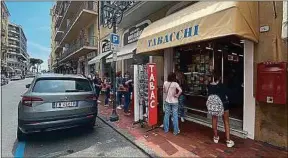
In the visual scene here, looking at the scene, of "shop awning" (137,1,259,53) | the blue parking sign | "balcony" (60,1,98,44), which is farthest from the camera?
"balcony" (60,1,98,44)

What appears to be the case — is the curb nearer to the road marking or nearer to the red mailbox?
the road marking

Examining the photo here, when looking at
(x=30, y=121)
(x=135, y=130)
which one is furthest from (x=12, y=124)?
(x=135, y=130)

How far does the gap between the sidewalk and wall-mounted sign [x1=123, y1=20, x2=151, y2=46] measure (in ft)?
19.5

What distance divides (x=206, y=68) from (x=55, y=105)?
571cm

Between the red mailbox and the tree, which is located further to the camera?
the tree

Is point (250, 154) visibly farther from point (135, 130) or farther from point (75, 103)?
point (75, 103)

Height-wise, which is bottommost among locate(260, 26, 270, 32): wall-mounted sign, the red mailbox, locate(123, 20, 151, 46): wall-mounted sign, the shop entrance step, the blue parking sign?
the shop entrance step

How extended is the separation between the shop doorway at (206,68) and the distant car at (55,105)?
380 centimetres

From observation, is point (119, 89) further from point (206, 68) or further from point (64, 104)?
point (64, 104)

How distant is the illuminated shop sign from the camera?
512 centimetres

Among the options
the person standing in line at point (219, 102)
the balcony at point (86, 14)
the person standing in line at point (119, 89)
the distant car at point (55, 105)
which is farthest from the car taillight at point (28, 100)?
the balcony at point (86, 14)

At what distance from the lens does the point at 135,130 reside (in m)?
6.41

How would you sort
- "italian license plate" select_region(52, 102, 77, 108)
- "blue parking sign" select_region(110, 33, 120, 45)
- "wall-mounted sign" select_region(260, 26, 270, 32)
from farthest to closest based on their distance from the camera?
1. "blue parking sign" select_region(110, 33, 120, 45)
2. "italian license plate" select_region(52, 102, 77, 108)
3. "wall-mounted sign" select_region(260, 26, 270, 32)

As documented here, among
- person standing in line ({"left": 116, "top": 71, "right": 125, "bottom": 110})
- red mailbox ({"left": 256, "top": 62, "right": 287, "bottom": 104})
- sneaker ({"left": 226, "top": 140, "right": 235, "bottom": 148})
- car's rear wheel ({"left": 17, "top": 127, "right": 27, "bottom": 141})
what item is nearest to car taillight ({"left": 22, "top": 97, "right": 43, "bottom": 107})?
car's rear wheel ({"left": 17, "top": 127, "right": 27, "bottom": 141})
